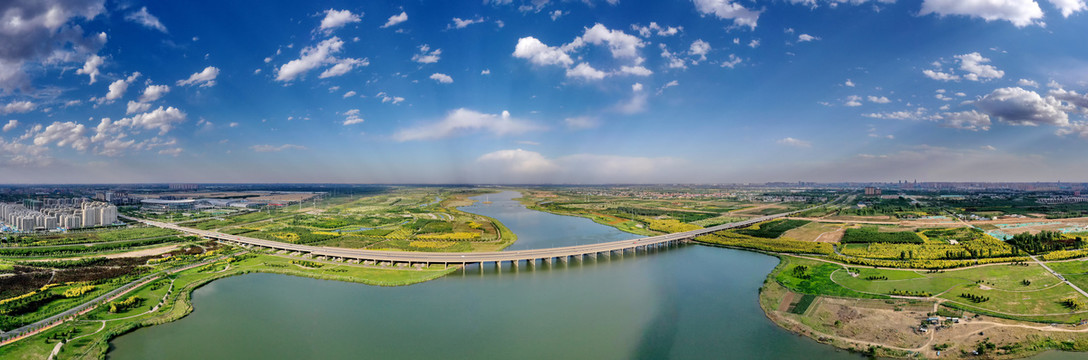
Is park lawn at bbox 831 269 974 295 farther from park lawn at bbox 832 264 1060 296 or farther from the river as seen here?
the river

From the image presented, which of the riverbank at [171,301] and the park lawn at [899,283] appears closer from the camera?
the riverbank at [171,301]

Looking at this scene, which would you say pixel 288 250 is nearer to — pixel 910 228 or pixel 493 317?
pixel 493 317

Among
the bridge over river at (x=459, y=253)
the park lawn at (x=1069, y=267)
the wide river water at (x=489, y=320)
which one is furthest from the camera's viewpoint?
the bridge over river at (x=459, y=253)

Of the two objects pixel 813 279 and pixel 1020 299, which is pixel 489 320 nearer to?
pixel 813 279

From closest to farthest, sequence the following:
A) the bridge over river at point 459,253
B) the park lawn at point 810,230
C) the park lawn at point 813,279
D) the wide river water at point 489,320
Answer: the wide river water at point 489,320 → the park lawn at point 813,279 → the bridge over river at point 459,253 → the park lawn at point 810,230

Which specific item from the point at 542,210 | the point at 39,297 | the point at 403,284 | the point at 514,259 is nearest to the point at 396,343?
the point at 403,284

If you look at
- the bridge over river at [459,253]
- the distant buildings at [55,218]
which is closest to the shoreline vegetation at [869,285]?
the bridge over river at [459,253]

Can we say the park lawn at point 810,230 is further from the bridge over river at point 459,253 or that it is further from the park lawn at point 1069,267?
the park lawn at point 1069,267
